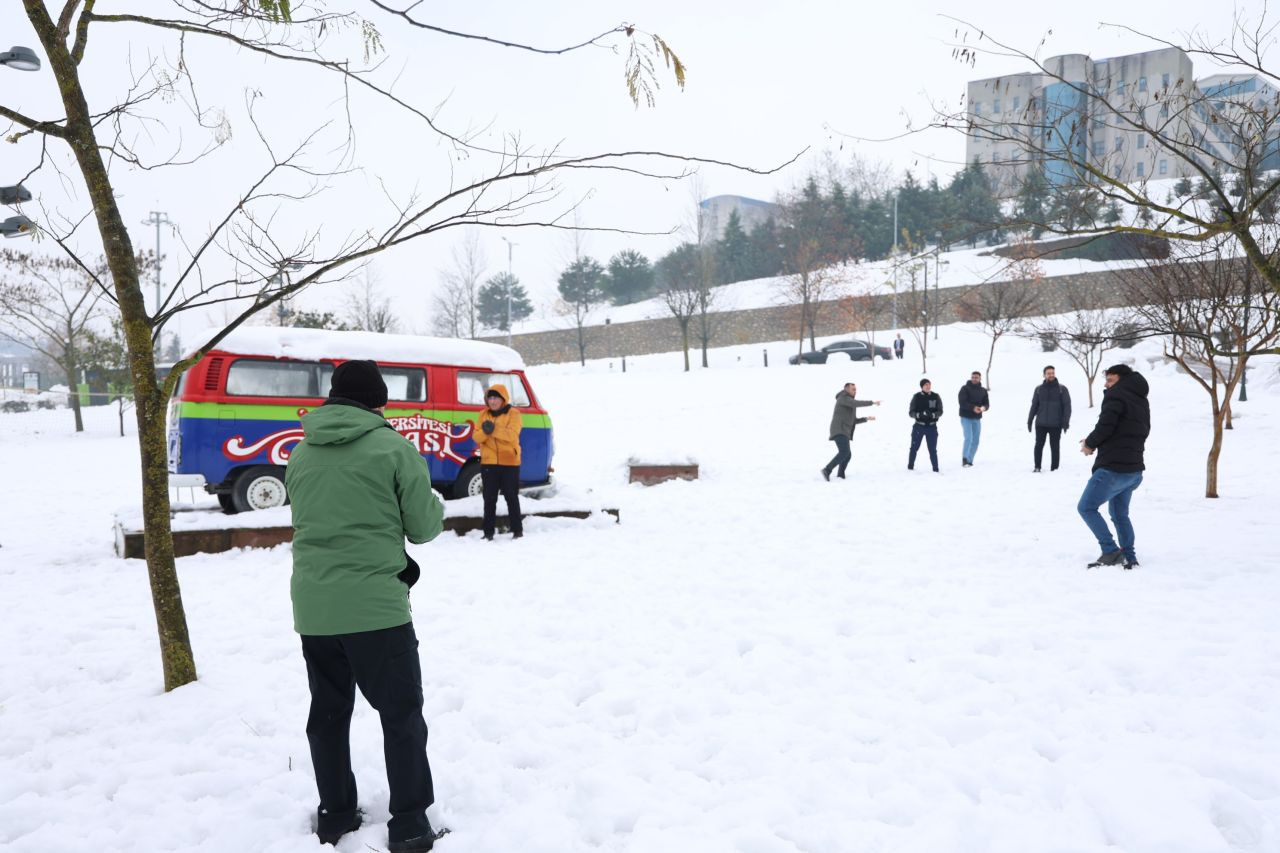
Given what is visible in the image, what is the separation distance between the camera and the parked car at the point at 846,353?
127 ft

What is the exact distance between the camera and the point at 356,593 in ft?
9.18

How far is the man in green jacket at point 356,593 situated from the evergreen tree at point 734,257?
2486 inches

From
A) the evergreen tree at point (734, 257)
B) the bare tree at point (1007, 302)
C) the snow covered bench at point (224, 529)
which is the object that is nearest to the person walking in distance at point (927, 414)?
the snow covered bench at point (224, 529)

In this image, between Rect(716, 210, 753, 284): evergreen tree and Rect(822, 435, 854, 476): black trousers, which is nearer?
Rect(822, 435, 854, 476): black trousers

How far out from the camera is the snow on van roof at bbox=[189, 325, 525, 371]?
31.7 feet

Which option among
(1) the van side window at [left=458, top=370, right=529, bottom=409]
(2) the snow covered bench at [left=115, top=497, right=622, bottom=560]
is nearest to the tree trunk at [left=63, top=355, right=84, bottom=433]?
(2) the snow covered bench at [left=115, top=497, right=622, bottom=560]

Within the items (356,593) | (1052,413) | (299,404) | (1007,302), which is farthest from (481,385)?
(1007,302)

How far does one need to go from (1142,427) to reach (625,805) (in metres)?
5.57

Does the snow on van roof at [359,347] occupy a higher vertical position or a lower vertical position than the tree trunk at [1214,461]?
higher

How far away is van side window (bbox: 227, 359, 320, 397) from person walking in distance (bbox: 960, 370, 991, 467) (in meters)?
10.6

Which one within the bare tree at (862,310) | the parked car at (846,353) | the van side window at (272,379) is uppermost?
the bare tree at (862,310)

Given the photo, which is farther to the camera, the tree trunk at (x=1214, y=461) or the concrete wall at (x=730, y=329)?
the concrete wall at (x=730, y=329)

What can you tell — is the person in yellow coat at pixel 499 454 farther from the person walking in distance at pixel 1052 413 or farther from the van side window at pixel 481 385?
the person walking in distance at pixel 1052 413

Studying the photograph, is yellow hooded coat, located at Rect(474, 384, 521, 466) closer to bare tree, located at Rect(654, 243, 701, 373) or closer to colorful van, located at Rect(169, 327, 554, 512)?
colorful van, located at Rect(169, 327, 554, 512)
